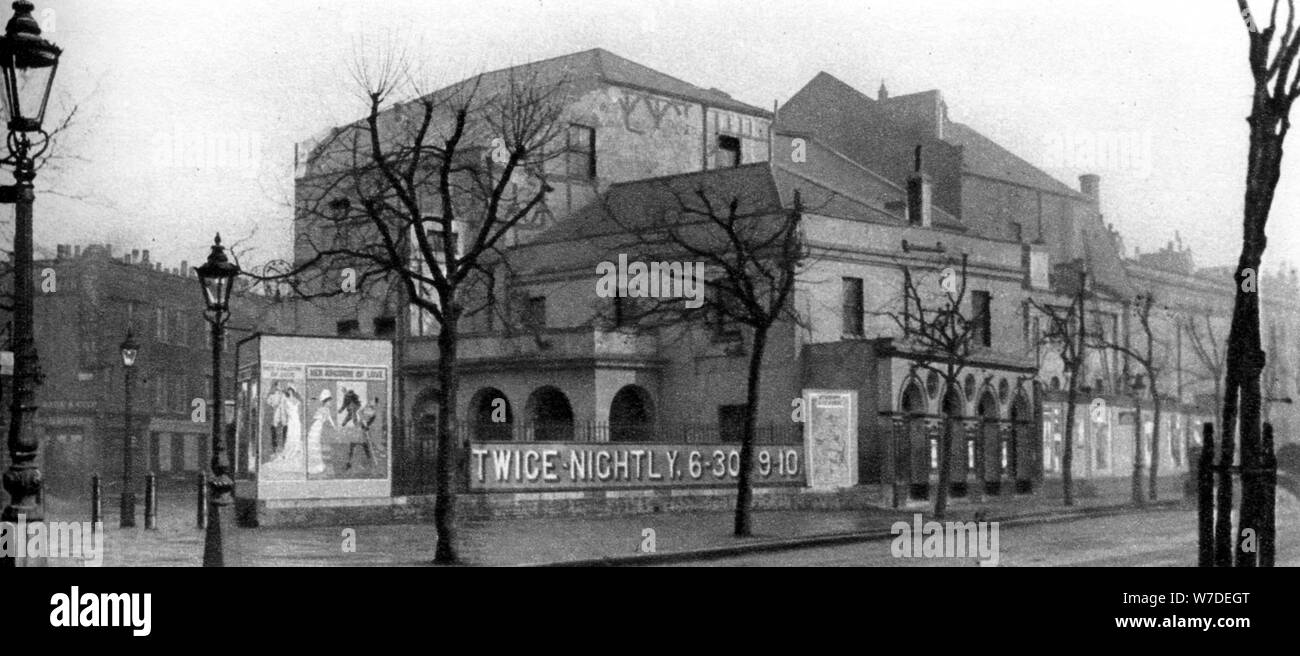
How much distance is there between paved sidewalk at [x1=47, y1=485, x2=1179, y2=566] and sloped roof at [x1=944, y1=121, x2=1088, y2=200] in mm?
10511

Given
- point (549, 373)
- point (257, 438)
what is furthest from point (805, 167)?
point (257, 438)

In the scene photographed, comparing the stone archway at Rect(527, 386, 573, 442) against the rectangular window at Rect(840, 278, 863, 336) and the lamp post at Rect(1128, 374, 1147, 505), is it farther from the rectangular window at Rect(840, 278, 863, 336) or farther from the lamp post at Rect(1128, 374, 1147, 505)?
the lamp post at Rect(1128, 374, 1147, 505)

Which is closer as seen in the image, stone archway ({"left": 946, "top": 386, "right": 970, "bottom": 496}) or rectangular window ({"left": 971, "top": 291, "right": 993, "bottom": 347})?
stone archway ({"left": 946, "top": 386, "right": 970, "bottom": 496})

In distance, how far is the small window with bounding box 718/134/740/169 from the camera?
38.7 metres

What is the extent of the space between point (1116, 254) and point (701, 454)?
34.0 ft

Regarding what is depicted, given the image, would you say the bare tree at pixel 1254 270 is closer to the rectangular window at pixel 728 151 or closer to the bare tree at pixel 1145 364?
the bare tree at pixel 1145 364

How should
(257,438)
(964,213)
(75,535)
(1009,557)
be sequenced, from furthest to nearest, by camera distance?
(964,213) < (257,438) < (1009,557) < (75,535)

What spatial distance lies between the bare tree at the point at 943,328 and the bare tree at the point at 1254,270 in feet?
58.3

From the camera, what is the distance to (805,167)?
39.8 meters

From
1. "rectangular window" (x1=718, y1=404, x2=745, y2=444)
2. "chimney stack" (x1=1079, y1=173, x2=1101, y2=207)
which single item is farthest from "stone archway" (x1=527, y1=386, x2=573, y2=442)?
"chimney stack" (x1=1079, y1=173, x2=1101, y2=207)
